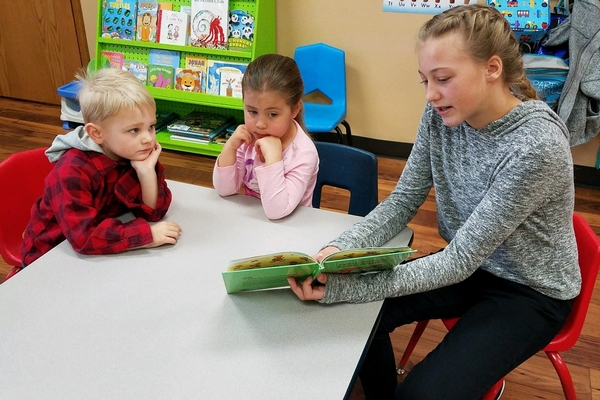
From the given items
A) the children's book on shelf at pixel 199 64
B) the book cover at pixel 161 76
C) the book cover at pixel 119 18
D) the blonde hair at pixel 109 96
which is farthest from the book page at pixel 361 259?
the book cover at pixel 119 18

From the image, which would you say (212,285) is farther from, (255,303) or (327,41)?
(327,41)

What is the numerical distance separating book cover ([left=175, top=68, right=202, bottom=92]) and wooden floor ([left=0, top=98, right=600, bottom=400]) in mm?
474

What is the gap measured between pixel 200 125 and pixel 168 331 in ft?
8.10

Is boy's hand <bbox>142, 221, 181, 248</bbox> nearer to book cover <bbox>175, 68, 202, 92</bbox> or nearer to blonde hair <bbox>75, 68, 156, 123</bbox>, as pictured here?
blonde hair <bbox>75, 68, 156, 123</bbox>

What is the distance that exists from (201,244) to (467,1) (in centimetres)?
241

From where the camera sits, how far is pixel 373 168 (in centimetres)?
150

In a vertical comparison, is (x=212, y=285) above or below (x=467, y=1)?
below

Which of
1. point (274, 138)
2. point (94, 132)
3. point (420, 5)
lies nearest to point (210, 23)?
point (420, 5)

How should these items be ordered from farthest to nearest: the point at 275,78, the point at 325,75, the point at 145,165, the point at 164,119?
1. the point at 164,119
2. the point at 325,75
3. the point at 275,78
4. the point at 145,165

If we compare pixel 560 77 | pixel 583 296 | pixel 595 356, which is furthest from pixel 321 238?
pixel 560 77

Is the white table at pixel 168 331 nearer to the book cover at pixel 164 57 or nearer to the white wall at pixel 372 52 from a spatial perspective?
the white wall at pixel 372 52

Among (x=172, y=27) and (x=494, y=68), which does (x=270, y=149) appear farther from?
(x=172, y=27)

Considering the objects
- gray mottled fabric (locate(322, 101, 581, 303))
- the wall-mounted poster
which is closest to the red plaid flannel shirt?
gray mottled fabric (locate(322, 101, 581, 303))

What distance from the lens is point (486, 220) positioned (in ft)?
3.41
